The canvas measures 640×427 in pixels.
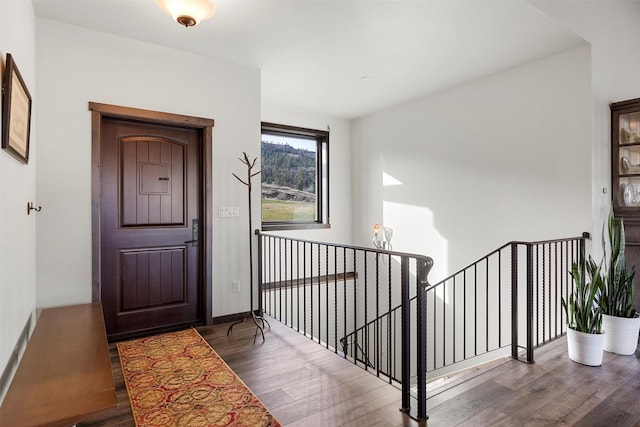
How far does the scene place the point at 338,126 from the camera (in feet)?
19.5

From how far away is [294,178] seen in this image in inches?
217

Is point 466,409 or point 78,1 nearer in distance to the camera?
point 466,409

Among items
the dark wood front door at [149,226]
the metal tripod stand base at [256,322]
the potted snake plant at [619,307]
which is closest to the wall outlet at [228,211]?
the dark wood front door at [149,226]

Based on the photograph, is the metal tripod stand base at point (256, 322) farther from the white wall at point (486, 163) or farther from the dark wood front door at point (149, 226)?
the white wall at point (486, 163)

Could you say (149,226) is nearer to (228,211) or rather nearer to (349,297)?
(228,211)

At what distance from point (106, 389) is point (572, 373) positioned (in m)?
2.87

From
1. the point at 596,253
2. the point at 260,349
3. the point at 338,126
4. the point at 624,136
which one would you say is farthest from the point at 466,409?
the point at 338,126

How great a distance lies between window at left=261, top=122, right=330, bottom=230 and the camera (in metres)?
5.22

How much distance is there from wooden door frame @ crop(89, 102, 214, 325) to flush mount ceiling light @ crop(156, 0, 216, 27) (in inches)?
44.5

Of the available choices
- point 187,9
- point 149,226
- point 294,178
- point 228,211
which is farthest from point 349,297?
point 187,9

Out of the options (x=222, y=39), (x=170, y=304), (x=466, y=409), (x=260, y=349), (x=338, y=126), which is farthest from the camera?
(x=338, y=126)

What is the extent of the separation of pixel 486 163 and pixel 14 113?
414cm

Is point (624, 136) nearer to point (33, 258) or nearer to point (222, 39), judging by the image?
point (222, 39)

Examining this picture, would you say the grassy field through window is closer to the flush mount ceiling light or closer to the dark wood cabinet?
the flush mount ceiling light
